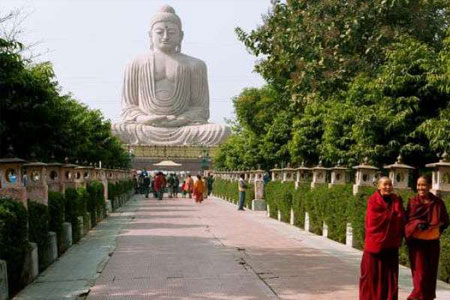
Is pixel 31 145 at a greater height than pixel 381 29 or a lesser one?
lesser

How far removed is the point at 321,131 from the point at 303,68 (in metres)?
2.18

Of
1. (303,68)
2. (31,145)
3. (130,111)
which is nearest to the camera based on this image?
(31,145)

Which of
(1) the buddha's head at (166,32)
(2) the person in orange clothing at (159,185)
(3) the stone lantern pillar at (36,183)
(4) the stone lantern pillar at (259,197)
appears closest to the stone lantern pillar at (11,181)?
(3) the stone lantern pillar at (36,183)

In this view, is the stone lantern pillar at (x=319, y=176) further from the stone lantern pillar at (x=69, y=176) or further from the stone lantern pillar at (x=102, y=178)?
the stone lantern pillar at (x=102, y=178)

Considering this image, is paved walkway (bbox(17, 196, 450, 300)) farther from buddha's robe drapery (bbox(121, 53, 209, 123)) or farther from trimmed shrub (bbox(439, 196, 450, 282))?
buddha's robe drapery (bbox(121, 53, 209, 123))

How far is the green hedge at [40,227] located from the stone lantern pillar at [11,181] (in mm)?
274

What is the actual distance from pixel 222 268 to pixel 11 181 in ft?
10.3

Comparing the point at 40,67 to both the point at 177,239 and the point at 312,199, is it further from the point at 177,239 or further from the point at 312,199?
the point at 312,199

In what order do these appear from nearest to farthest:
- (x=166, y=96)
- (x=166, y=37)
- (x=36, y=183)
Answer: (x=36, y=183)
(x=166, y=96)
(x=166, y=37)

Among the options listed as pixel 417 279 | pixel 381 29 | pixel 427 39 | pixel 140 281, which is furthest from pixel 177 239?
pixel 427 39

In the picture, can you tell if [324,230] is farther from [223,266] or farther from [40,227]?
[40,227]

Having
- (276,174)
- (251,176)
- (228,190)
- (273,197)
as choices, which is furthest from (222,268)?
(228,190)

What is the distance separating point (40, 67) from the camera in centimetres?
1678

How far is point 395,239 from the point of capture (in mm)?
7355
